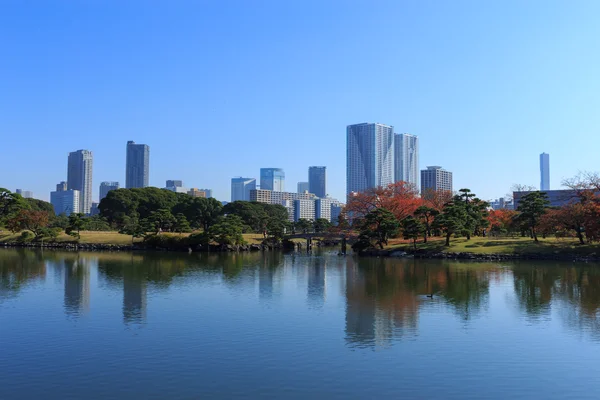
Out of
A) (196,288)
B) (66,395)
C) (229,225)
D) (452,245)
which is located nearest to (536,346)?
(66,395)

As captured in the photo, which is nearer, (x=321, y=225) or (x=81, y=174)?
(x=321, y=225)

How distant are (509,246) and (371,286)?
70.0 feet

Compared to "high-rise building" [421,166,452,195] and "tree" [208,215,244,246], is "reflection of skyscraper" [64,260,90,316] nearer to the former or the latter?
"tree" [208,215,244,246]

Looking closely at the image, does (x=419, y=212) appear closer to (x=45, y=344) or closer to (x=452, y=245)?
(x=452, y=245)

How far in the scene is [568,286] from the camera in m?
23.0

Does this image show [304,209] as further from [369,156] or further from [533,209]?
[533,209]

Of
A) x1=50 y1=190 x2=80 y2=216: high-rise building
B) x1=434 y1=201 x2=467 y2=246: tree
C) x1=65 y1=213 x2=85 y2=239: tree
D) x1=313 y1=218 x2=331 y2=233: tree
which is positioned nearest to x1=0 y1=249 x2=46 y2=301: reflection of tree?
x1=65 y1=213 x2=85 y2=239: tree

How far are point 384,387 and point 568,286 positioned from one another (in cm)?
1752

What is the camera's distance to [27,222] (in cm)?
5391

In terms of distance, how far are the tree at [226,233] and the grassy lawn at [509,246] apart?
15.5 meters

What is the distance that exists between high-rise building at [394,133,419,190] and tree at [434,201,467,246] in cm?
13884

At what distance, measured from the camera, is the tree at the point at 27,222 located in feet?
175

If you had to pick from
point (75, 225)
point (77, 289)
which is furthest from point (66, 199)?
point (77, 289)

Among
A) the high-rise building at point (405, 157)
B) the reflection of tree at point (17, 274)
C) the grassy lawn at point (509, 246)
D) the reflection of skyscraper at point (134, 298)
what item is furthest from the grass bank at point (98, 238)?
the high-rise building at point (405, 157)
